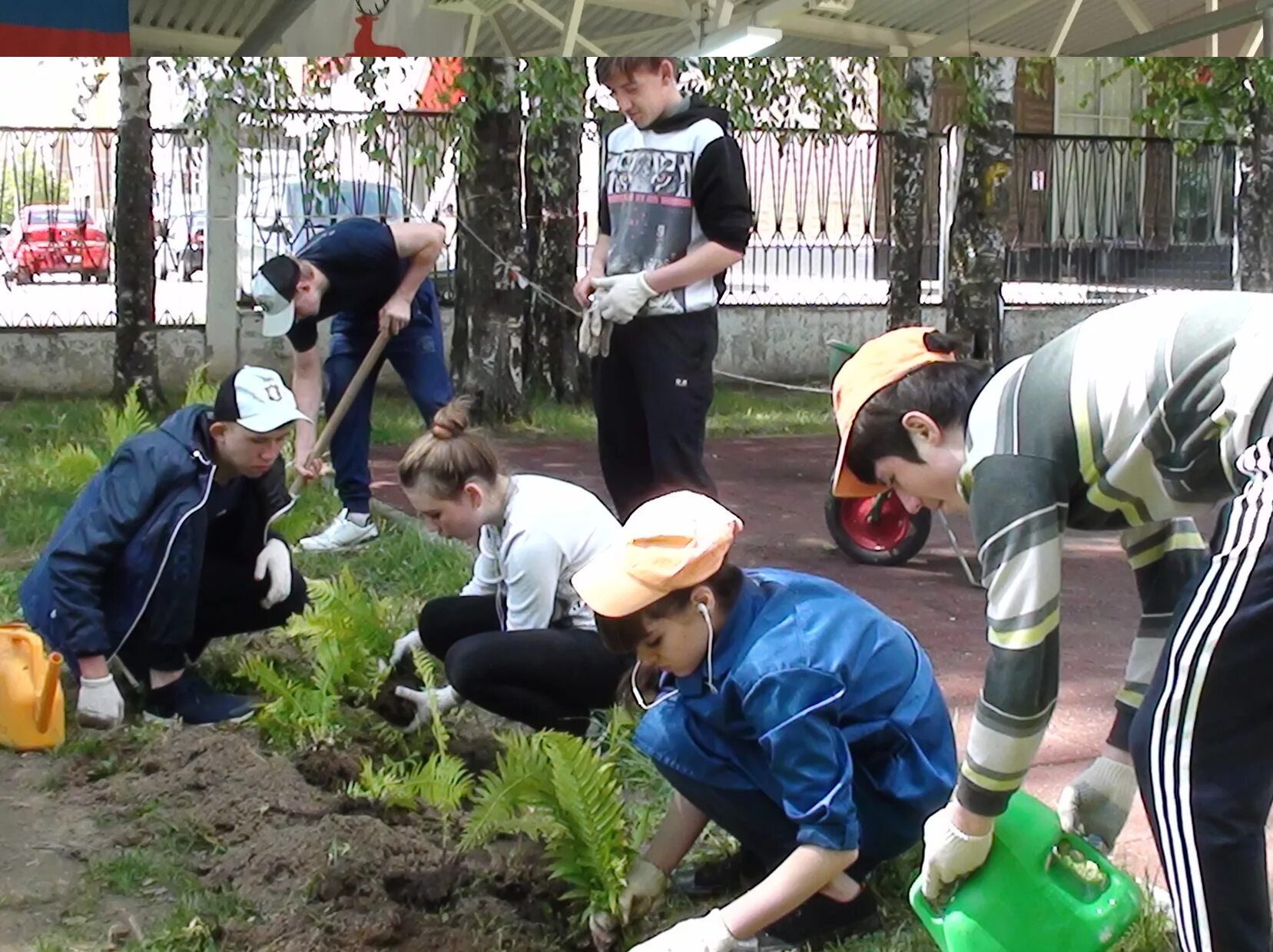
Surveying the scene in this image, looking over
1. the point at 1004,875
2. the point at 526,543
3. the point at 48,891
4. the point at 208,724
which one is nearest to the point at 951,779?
the point at 1004,875

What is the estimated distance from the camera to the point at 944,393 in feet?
7.27

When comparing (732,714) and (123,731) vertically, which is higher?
(732,714)

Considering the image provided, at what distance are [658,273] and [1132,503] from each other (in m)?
1.30

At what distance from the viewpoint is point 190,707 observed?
12.9 feet

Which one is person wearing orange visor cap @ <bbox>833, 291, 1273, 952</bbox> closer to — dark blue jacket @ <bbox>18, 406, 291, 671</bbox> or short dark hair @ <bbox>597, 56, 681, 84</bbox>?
short dark hair @ <bbox>597, 56, 681, 84</bbox>

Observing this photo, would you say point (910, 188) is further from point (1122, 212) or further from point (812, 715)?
point (812, 715)

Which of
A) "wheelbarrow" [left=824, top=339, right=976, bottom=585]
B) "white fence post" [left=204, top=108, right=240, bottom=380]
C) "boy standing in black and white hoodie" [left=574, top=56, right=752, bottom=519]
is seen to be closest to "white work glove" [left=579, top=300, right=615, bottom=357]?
"boy standing in black and white hoodie" [left=574, top=56, right=752, bottom=519]

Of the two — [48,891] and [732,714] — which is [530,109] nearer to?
[732,714]

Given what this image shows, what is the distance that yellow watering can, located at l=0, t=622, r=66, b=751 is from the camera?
142 inches

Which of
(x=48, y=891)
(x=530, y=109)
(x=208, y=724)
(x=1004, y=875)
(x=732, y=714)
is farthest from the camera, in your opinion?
(x=208, y=724)

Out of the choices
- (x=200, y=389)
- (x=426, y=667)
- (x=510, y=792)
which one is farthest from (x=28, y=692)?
(x=510, y=792)

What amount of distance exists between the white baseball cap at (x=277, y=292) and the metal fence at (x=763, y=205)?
30 mm

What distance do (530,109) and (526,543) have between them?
2.86 feet

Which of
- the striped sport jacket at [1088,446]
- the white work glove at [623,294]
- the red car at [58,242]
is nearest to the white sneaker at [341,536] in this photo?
the red car at [58,242]
